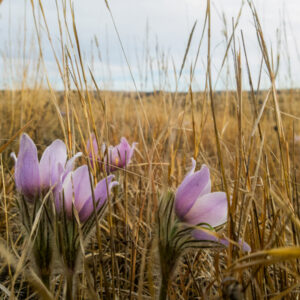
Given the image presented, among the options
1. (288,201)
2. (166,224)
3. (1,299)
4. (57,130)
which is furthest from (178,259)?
(57,130)

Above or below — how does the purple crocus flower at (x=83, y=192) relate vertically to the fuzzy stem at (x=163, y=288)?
above

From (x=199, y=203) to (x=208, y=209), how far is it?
0.04 feet

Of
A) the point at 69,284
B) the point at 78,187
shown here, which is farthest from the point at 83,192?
the point at 69,284

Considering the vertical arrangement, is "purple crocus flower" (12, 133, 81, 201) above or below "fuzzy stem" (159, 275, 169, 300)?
above

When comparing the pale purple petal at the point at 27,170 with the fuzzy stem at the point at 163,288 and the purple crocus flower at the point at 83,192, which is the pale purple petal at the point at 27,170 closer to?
the purple crocus flower at the point at 83,192

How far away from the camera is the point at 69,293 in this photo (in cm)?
40

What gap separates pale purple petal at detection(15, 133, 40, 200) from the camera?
43 centimetres

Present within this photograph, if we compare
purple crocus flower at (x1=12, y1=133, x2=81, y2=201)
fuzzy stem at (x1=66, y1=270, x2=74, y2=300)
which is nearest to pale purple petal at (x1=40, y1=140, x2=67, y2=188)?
purple crocus flower at (x1=12, y1=133, x2=81, y2=201)

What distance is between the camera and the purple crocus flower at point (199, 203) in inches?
16.9

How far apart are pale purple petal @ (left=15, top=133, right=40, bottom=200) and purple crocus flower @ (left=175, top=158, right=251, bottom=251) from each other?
0.18m

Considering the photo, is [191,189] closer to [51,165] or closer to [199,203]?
[199,203]

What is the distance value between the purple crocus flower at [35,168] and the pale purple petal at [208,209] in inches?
6.3

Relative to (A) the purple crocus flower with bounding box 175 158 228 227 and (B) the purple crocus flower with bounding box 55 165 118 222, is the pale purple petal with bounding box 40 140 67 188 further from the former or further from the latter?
(A) the purple crocus flower with bounding box 175 158 228 227

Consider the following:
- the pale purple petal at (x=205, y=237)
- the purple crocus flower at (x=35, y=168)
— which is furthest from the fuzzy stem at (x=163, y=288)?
the purple crocus flower at (x=35, y=168)
